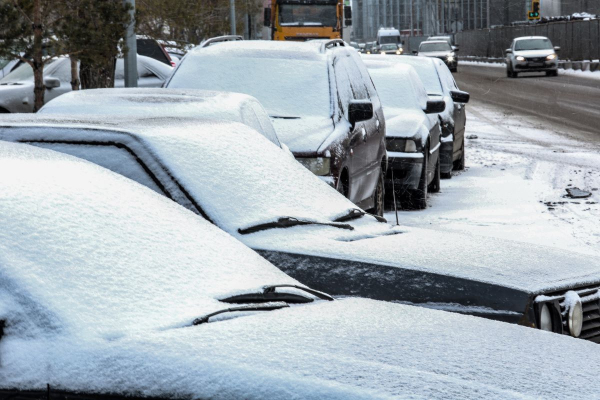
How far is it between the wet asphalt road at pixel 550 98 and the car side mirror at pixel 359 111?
12.0 meters

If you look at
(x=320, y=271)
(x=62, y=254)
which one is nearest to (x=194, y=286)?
(x=62, y=254)

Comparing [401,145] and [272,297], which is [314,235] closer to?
[272,297]

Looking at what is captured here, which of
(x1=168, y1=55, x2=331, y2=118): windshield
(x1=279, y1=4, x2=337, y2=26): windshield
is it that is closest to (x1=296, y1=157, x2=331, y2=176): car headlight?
(x1=168, y1=55, x2=331, y2=118): windshield

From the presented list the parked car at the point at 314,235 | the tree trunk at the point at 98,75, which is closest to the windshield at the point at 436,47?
the tree trunk at the point at 98,75

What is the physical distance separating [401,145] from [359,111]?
3.08 meters

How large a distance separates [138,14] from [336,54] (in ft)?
24.3

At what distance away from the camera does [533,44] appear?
1977 inches

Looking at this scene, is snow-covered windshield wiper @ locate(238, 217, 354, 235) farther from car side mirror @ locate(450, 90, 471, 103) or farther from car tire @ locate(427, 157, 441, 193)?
car side mirror @ locate(450, 90, 471, 103)

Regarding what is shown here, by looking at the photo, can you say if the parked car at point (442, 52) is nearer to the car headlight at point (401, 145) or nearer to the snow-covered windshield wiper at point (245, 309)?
the car headlight at point (401, 145)

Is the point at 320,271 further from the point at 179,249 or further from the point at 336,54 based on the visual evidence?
the point at 336,54

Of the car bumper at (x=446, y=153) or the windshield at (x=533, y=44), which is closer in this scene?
the car bumper at (x=446, y=153)

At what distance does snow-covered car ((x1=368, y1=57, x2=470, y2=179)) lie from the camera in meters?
14.8

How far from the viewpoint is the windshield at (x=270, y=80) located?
9.52 meters

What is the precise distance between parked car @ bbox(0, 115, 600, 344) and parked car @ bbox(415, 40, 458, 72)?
53386mm
